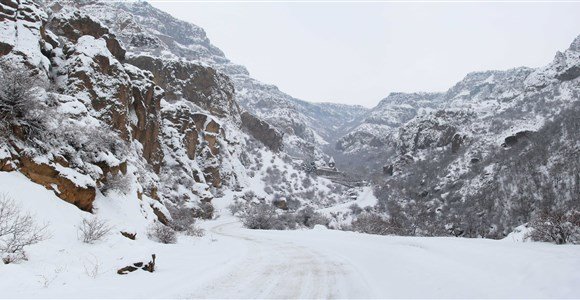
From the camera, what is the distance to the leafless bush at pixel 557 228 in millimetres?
10703

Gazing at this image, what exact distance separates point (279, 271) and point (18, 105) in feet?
34.5

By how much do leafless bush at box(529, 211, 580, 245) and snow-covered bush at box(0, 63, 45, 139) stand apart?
673 inches

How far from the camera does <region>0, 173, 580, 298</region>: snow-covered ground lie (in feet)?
22.2

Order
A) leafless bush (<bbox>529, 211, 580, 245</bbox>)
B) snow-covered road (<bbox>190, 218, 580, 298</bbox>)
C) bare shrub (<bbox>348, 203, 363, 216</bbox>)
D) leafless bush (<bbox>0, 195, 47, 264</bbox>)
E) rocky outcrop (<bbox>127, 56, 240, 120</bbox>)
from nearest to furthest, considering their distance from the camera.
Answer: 1. snow-covered road (<bbox>190, 218, 580, 298</bbox>)
2. leafless bush (<bbox>0, 195, 47, 264</bbox>)
3. leafless bush (<bbox>529, 211, 580, 245</bbox>)
4. rocky outcrop (<bbox>127, 56, 240, 120</bbox>)
5. bare shrub (<bbox>348, 203, 363, 216</bbox>)

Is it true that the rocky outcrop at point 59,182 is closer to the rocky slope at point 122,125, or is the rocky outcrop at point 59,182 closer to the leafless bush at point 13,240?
the rocky slope at point 122,125

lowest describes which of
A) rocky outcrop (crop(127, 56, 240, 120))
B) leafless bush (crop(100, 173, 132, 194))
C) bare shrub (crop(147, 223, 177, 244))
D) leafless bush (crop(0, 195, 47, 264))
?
bare shrub (crop(147, 223, 177, 244))

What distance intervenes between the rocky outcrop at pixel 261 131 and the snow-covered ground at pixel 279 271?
106609 millimetres

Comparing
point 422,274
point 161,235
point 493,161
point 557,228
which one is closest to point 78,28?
point 161,235

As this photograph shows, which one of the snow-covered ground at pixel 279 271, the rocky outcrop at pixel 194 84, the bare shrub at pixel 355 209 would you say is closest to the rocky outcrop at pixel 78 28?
the rocky outcrop at pixel 194 84

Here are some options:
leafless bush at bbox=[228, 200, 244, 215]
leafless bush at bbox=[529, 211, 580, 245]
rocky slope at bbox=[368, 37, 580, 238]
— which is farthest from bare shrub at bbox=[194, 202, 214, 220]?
leafless bush at bbox=[529, 211, 580, 245]

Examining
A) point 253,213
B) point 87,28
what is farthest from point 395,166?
point 87,28

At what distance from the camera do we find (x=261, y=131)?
122m

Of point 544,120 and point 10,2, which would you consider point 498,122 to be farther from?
point 10,2

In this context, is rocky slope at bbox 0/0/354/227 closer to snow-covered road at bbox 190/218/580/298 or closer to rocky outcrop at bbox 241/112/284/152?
rocky outcrop at bbox 241/112/284/152
